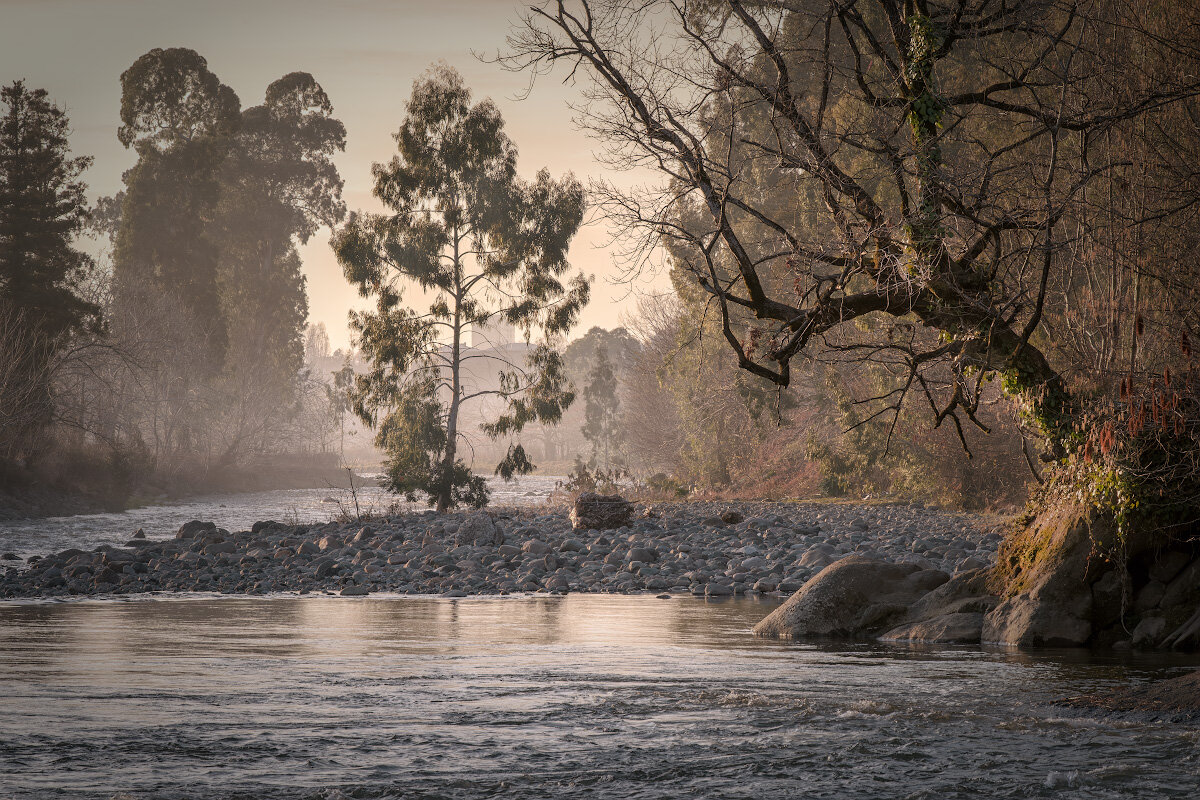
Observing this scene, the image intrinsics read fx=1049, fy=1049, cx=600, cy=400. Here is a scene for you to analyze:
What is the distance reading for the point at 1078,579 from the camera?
32.4 feet

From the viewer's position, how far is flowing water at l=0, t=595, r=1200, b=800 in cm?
532

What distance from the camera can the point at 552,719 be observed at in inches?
268

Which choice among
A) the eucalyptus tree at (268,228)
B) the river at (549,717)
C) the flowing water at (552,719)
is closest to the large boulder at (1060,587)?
the flowing water at (552,719)

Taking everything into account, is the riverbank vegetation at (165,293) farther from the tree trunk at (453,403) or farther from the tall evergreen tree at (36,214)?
the tree trunk at (453,403)

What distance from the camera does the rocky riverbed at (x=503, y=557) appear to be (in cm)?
1566

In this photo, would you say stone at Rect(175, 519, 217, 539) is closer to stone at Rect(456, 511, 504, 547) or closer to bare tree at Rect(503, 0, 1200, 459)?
stone at Rect(456, 511, 504, 547)

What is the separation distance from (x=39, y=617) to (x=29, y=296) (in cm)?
2454

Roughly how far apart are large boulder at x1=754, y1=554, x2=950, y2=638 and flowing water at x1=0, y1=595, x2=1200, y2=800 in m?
0.72

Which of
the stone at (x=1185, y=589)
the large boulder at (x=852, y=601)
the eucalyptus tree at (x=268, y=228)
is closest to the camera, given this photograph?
the stone at (x=1185, y=589)

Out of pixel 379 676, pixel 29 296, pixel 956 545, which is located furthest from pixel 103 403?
pixel 379 676

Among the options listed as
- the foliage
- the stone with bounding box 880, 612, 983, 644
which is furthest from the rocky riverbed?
Answer: the foliage

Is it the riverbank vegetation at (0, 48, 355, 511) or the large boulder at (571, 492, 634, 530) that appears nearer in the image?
the large boulder at (571, 492, 634, 530)

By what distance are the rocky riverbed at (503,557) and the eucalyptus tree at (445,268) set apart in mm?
3678

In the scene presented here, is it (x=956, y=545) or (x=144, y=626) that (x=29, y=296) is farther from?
(x=956, y=545)
